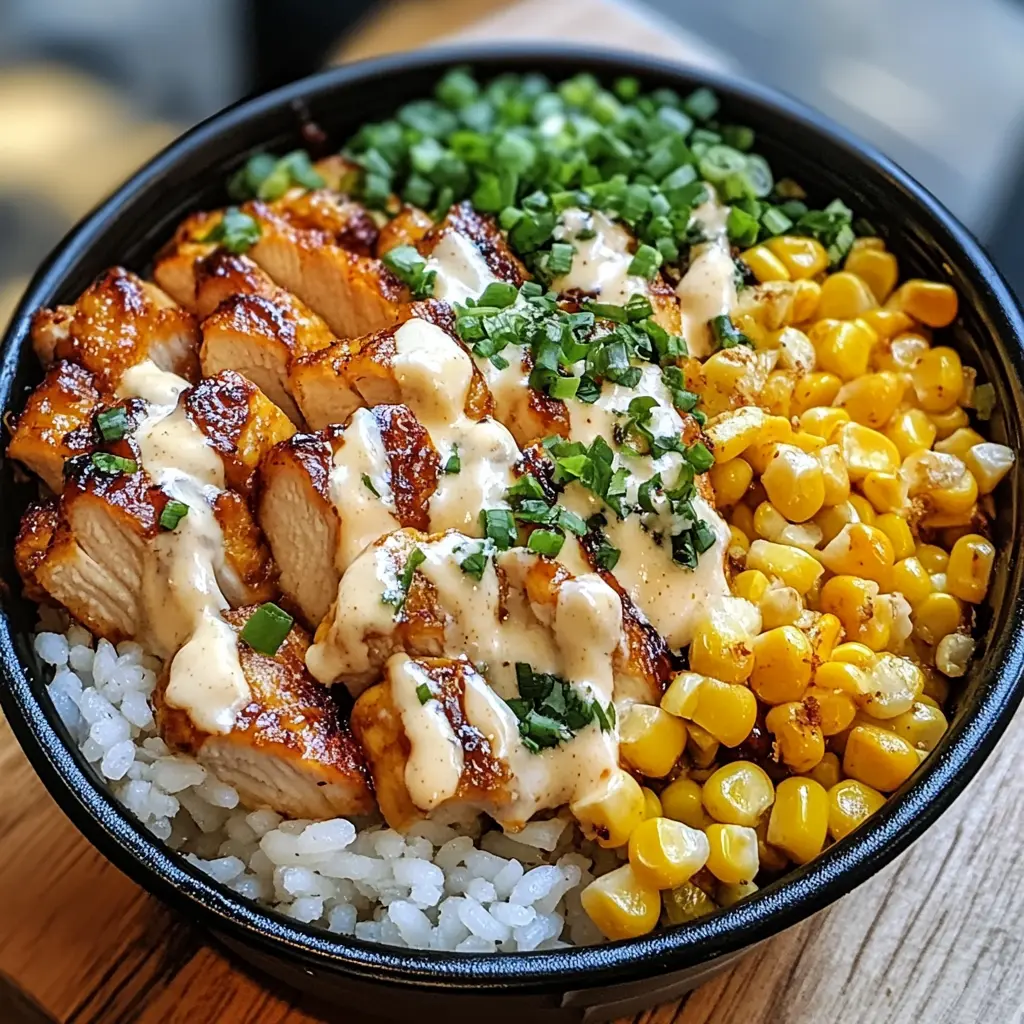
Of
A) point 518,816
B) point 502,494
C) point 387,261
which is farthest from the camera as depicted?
point 387,261

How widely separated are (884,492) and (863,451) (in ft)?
0.37

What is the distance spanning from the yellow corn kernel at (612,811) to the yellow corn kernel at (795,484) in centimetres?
69

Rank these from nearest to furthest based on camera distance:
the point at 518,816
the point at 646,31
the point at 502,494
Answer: the point at 518,816
the point at 502,494
the point at 646,31

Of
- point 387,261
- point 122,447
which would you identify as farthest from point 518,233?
point 122,447

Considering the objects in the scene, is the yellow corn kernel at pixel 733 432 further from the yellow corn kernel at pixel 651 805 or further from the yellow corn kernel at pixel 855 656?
the yellow corn kernel at pixel 651 805

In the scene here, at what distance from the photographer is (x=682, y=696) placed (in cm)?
232

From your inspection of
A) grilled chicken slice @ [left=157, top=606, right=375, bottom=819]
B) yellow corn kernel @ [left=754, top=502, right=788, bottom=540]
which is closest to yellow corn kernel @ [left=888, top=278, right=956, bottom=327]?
yellow corn kernel @ [left=754, top=502, right=788, bottom=540]

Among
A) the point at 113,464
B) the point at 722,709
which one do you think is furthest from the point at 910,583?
the point at 113,464

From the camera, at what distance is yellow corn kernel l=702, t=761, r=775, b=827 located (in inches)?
90.5

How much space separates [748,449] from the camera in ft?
8.66

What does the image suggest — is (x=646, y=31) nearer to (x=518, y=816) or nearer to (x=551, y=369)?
(x=551, y=369)

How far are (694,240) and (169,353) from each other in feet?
4.20

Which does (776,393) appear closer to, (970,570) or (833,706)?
(970,570)

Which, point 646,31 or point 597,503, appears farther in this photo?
point 646,31
